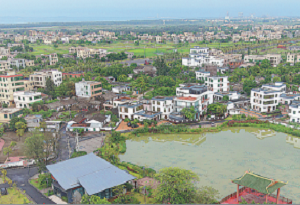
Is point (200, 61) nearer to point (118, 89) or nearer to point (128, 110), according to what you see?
point (118, 89)

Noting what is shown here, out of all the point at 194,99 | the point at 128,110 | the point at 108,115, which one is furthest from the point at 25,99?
the point at 194,99

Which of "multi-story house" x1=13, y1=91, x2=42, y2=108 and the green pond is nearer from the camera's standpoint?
the green pond

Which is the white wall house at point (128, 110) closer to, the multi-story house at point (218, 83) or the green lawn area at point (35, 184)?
the multi-story house at point (218, 83)

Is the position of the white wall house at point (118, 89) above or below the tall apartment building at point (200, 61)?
below

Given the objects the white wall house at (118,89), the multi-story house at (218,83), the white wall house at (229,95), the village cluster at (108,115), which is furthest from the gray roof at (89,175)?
the multi-story house at (218,83)

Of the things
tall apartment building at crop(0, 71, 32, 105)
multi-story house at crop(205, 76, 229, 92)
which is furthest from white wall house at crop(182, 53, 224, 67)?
tall apartment building at crop(0, 71, 32, 105)

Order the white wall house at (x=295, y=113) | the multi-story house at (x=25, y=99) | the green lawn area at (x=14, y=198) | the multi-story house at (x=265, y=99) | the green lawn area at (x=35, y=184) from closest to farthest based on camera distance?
the green lawn area at (x=14, y=198) < the green lawn area at (x=35, y=184) < the white wall house at (x=295, y=113) < the multi-story house at (x=265, y=99) < the multi-story house at (x=25, y=99)

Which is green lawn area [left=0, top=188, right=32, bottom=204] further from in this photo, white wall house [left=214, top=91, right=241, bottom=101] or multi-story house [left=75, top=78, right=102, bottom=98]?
white wall house [left=214, top=91, right=241, bottom=101]
